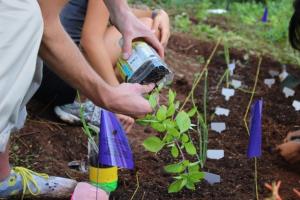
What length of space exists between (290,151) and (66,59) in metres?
1.05

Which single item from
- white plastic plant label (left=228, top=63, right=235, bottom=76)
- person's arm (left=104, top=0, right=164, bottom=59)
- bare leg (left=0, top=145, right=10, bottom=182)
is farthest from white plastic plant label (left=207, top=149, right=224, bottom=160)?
white plastic plant label (left=228, top=63, right=235, bottom=76)

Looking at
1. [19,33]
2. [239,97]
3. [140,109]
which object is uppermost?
[19,33]

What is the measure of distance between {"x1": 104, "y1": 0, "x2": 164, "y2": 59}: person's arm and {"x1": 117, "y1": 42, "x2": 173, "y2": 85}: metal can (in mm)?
120

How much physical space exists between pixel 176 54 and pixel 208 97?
→ 0.62 meters

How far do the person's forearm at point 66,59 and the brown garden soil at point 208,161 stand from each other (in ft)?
1.47

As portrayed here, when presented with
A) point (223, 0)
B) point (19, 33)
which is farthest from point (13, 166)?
point (223, 0)

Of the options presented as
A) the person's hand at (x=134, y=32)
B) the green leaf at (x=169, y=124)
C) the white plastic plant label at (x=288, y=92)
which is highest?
the person's hand at (x=134, y=32)

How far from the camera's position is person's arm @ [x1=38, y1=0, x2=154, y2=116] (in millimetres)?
1537

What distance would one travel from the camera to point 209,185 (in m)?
1.96

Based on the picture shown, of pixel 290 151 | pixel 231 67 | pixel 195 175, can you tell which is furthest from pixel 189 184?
pixel 231 67

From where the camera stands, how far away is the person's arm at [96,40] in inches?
88.8

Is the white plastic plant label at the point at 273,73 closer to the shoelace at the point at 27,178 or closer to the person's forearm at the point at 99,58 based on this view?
the person's forearm at the point at 99,58

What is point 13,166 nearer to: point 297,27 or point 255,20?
point 297,27

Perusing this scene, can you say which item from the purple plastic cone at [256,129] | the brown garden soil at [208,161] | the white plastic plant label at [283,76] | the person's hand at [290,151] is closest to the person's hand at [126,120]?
the brown garden soil at [208,161]
